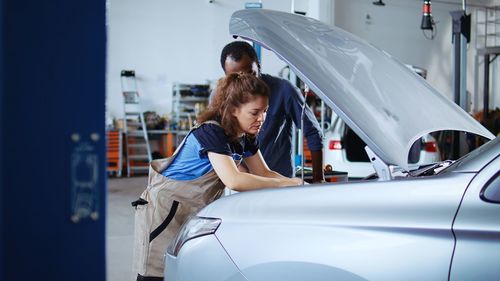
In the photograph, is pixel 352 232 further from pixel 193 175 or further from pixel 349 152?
pixel 349 152

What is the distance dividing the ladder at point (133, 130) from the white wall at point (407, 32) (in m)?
4.73

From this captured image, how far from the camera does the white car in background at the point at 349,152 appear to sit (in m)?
8.75

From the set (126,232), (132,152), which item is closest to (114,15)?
(132,152)

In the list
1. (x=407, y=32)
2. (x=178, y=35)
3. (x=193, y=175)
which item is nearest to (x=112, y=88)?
(x=178, y=35)

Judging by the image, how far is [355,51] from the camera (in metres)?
2.66

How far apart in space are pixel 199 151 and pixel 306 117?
1.28 m

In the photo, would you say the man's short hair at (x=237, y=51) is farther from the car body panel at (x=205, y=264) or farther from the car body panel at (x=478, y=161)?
the car body panel at (x=478, y=161)

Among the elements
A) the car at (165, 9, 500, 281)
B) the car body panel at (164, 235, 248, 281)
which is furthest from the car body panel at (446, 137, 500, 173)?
the car body panel at (164, 235, 248, 281)

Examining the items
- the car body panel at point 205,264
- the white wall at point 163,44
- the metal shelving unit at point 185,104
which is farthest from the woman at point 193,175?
the white wall at point 163,44

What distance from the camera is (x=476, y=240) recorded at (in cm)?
182

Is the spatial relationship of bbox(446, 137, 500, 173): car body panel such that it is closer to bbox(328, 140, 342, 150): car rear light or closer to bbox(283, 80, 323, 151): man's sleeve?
bbox(283, 80, 323, 151): man's sleeve
